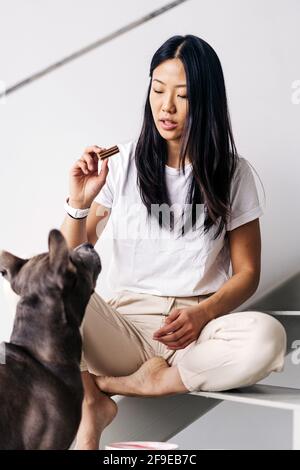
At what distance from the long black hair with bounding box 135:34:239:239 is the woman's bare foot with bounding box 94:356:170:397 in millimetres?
299

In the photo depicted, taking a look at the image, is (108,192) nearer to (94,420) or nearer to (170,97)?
(170,97)

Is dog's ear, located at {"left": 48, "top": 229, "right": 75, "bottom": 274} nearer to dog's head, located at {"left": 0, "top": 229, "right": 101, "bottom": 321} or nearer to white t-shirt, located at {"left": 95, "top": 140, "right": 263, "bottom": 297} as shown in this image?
dog's head, located at {"left": 0, "top": 229, "right": 101, "bottom": 321}

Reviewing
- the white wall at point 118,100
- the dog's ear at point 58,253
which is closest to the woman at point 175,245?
the white wall at point 118,100

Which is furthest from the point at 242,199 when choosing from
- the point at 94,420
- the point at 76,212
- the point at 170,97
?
the point at 94,420

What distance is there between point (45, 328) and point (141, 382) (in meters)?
0.38

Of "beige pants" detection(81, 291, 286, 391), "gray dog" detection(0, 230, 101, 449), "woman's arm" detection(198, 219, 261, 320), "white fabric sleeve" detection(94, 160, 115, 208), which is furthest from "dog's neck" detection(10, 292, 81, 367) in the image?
"white fabric sleeve" detection(94, 160, 115, 208)

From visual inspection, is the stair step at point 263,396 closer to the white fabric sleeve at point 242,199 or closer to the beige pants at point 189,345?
the beige pants at point 189,345

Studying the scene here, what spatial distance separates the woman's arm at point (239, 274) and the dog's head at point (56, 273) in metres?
0.35

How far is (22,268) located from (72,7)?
0.90 metres

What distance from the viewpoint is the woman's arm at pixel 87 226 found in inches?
53.7

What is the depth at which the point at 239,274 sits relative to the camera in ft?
4.75

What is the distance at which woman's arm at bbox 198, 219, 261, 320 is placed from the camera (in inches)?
55.0

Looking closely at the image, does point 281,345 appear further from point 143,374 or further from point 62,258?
point 62,258
